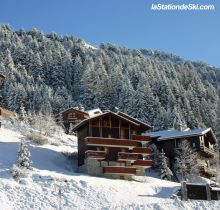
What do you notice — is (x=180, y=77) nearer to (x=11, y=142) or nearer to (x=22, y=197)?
(x=11, y=142)

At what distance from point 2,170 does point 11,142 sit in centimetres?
1186

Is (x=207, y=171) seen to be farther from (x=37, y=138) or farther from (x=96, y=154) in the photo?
(x=37, y=138)

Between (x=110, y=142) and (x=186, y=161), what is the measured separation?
48.3 feet

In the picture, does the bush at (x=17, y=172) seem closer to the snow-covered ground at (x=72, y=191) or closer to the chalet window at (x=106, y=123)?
the snow-covered ground at (x=72, y=191)

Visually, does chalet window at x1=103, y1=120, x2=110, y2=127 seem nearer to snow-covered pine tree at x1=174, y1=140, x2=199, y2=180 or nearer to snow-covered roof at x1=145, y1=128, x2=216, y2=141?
snow-covered pine tree at x1=174, y1=140, x2=199, y2=180

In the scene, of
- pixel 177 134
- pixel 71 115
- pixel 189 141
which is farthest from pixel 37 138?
pixel 71 115

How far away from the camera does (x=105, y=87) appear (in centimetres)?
13388

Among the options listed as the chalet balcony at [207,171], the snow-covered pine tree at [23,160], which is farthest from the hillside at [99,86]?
the snow-covered pine tree at [23,160]

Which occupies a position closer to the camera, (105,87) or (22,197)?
(22,197)

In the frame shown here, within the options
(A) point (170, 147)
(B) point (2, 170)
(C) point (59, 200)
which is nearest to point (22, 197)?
(C) point (59, 200)

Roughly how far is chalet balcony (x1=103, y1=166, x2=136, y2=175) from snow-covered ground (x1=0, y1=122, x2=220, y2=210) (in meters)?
1.45

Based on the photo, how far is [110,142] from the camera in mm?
57688

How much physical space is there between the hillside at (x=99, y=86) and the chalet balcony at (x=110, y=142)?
32904 millimetres

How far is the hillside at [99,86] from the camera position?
114 metres
